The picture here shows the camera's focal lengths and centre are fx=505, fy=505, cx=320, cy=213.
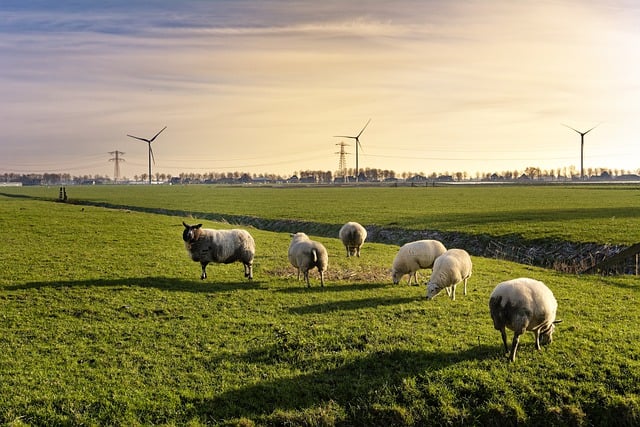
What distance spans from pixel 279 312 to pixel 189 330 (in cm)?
270

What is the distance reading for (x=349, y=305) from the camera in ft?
50.2

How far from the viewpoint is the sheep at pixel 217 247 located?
18.8 m

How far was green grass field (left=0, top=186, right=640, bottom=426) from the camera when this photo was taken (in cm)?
945

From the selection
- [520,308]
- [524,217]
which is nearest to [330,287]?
[520,308]

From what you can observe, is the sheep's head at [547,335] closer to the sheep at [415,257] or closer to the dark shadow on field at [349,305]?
the dark shadow on field at [349,305]

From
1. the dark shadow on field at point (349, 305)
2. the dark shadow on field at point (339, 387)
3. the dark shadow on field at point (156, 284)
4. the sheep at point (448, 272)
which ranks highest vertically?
the sheep at point (448, 272)

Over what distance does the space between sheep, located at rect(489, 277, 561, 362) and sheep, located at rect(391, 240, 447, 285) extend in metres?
6.80

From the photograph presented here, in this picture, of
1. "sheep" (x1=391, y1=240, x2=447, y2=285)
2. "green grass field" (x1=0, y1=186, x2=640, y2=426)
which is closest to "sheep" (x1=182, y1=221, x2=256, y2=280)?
"green grass field" (x1=0, y1=186, x2=640, y2=426)

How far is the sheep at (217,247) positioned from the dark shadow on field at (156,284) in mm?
858

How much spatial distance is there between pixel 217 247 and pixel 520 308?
11.6 m

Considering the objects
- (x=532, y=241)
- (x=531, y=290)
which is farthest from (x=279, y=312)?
(x=532, y=241)

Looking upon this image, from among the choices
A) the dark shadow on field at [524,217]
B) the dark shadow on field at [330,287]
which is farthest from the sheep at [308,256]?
the dark shadow on field at [524,217]

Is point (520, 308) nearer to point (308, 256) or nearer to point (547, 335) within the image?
point (547, 335)

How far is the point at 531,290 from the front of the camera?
10820mm
